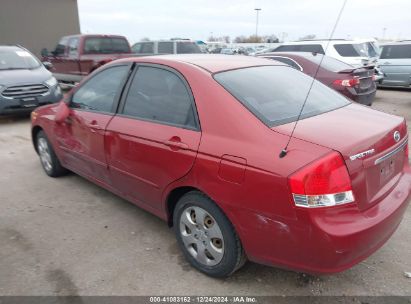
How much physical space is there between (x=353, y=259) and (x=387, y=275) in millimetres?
765

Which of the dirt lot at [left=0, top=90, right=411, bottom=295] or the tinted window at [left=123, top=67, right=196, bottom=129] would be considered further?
the tinted window at [left=123, top=67, right=196, bottom=129]

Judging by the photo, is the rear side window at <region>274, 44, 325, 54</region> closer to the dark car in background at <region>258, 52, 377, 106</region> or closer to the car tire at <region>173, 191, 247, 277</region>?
the dark car in background at <region>258, 52, 377, 106</region>

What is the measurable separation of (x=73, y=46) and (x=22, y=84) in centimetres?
446

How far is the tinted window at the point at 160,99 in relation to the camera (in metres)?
2.98

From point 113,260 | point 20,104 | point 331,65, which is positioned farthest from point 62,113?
point 331,65

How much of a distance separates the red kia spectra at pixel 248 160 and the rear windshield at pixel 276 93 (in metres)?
0.01

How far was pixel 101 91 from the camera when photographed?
3943mm

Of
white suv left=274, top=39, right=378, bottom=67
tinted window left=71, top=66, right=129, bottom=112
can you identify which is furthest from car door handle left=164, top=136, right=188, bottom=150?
white suv left=274, top=39, right=378, bottom=67

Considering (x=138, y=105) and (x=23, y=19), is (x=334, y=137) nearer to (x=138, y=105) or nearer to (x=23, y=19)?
(x=138, y=105)

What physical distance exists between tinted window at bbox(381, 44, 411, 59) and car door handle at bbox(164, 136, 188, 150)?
Result: 12.3 metres

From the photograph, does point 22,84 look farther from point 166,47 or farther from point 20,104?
point 166,47

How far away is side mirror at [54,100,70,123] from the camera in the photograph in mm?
4300

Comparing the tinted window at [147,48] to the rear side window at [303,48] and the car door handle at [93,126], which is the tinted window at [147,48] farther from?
the car door handle at [93,126]

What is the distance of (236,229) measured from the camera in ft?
8.45
